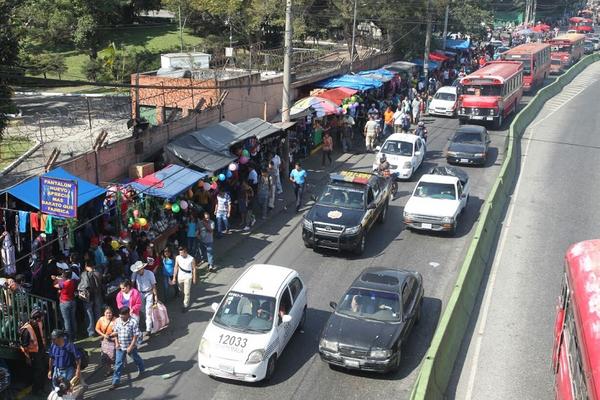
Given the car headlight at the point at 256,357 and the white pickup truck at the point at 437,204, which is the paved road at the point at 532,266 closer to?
the white pickup truck at the point at 437,204

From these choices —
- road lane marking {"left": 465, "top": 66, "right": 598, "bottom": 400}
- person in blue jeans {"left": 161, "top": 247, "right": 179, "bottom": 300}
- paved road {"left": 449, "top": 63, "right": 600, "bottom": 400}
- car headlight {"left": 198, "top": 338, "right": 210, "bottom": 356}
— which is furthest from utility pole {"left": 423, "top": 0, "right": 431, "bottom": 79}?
car headlight {"left": 198, "top": 338, "right": 210, "bottom": 356}

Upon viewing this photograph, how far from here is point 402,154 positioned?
27078 millimetres

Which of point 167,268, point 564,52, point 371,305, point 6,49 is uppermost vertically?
point 6,49

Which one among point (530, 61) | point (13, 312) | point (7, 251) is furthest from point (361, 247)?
point (530, 61)

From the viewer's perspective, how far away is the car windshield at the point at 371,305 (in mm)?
13898

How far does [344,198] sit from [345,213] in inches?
30.5

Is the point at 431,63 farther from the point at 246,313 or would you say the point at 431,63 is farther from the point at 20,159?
the point at 246,313

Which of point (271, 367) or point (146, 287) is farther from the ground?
point (146, 287)

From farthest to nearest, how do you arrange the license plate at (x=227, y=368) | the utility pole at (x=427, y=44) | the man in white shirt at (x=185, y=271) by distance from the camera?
the utility pole at (x=427, y=44), the man in white shirt at (x=185, y=271), the license plate at (x=227, y=368)

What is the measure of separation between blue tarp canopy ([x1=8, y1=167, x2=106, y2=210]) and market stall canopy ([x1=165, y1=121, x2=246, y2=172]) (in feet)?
14.6

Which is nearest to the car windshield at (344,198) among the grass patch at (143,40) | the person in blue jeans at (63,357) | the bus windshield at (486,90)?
the person in blue jeans at (63,357)

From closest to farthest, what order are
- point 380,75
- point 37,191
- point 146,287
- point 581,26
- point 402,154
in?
point 146,287, point 37,191, point 402,154, point 380,75, point 581,26

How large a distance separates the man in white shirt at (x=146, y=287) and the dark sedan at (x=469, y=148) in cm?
1729

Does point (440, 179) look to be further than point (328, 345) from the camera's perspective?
Yes
